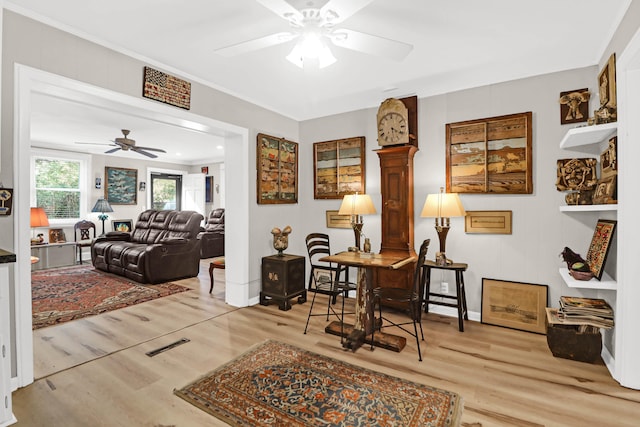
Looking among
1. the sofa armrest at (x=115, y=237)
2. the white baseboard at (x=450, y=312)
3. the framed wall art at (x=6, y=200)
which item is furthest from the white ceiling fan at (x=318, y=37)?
the sofa armrest at (x=115, y=237)

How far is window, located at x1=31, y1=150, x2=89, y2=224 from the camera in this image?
6.46 meters

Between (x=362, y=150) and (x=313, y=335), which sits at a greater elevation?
(x=362, y=150)

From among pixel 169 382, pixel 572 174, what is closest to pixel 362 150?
pixel 572 174

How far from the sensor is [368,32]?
2471mm

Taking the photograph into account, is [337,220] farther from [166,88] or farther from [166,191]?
[166,191]

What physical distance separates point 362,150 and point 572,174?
222cm

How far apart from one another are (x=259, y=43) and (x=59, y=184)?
6.95 meters

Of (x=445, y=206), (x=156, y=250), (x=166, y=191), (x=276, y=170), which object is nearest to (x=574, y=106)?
(x=445, y=206)

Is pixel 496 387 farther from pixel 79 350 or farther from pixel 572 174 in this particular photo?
pixel 79 350

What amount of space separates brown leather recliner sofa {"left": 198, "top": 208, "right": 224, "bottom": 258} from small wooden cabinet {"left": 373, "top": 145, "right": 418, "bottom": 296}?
485 cm

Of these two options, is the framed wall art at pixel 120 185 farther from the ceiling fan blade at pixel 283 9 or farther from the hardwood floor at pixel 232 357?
the ceiling fan blade at pixel 283 9

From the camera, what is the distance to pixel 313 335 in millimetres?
3000

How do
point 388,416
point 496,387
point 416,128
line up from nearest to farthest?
1. point 388,416
2. point 496,387
3. point 416,128

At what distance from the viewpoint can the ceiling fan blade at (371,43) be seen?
199 cm
